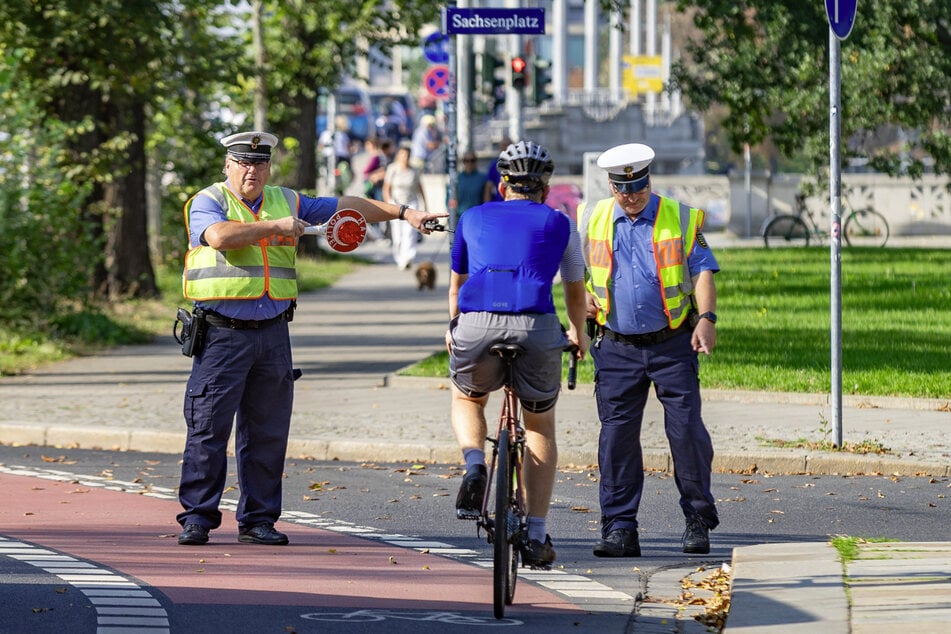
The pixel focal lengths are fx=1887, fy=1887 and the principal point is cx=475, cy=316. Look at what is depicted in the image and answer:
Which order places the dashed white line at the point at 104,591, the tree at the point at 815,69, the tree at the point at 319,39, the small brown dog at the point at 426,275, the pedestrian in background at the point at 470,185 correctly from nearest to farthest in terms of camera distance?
the dashed white line at the point at 104,591
the pedestrian in background at the point at 470,185
the tree at the point at 815,69
the small brown dog at the point at 426,275
the tree at the point at 319,39

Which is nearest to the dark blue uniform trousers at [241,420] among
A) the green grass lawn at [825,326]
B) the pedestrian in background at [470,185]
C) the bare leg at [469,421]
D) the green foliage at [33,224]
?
the bare leg at [469,421]

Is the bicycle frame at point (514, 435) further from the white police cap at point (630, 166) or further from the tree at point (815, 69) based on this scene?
the tree at point (815, 69)

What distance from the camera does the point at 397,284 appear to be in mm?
26078

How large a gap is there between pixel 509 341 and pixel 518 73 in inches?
865

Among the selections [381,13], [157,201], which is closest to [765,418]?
[157,201]

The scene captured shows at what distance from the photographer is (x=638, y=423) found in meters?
8.03

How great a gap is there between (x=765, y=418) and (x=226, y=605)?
589cm

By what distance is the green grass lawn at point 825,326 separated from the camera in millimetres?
13445

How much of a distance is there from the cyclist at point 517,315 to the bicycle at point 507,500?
38 millimetres

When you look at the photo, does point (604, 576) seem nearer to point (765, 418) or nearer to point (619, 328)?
point (619, 328)

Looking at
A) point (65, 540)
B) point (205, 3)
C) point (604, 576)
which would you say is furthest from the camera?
point (205, 3)

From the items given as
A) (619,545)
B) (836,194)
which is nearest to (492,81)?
(836,194)

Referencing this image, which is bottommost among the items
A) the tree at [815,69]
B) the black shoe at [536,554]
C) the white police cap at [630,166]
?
the black shoe at [536,554]

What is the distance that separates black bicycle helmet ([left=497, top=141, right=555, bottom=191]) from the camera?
23.1 feet
